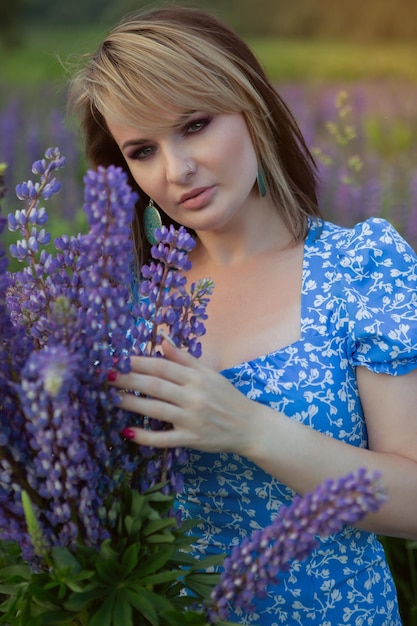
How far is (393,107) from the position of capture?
2.47 m

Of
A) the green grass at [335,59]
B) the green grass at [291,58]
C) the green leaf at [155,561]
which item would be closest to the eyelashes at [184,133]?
the green leaf at [155,561]

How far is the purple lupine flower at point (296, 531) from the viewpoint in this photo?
0.77m

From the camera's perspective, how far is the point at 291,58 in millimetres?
2592

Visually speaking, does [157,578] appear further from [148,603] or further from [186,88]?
[186,88]

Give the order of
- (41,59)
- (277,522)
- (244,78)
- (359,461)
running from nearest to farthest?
(277,522)
(359,461)
(244,78)
(41,59)

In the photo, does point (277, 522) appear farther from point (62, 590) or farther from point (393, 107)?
point (393, 107)

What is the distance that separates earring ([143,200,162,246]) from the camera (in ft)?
5.37

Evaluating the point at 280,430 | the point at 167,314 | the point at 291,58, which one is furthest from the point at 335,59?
the point at 167,314

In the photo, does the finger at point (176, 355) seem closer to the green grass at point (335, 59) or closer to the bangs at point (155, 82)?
the bangs at point (155, 82)

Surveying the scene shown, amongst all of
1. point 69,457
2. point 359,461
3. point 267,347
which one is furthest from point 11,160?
point 69,457

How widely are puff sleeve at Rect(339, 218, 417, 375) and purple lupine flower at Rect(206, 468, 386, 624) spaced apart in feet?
1.72

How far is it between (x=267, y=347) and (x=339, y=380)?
0.13 meters

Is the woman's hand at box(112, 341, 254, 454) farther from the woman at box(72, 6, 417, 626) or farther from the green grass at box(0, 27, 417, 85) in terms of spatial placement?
the green grass at box(0, 27, 417, 85)

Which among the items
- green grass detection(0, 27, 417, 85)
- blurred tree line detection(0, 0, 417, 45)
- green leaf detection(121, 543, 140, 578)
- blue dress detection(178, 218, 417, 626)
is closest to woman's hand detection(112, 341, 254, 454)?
green leaf detection(121, 543, 140, 578)
